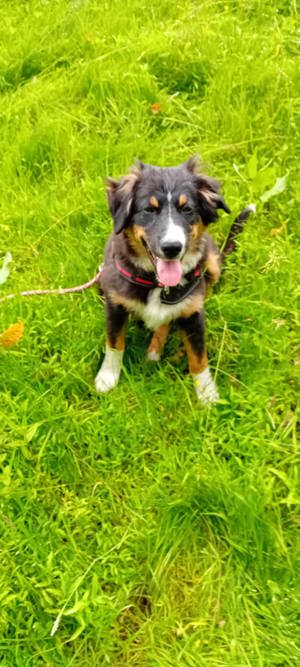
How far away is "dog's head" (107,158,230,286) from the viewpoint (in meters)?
2.36

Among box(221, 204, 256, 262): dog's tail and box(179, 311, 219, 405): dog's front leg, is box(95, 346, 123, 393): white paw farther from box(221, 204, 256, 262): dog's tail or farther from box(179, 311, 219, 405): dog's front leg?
box(221, 204, 256, 262): dog's tail

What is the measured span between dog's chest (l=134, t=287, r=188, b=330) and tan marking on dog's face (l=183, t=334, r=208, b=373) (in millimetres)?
138

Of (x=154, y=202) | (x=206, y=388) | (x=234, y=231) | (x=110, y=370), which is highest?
(x=154, y=202)

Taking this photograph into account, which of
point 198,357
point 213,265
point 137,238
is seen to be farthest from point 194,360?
point 137,238

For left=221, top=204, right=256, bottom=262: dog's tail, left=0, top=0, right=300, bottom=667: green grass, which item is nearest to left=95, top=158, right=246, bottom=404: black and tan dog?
left=0, top=0, right=300, bottom=667: green grass

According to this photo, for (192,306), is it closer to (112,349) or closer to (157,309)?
(157,309)

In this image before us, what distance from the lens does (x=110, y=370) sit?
2738 mm

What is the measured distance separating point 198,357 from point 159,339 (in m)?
0.22

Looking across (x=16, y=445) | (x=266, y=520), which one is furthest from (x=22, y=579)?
(x=266, y=520)

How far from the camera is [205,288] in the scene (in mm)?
2777

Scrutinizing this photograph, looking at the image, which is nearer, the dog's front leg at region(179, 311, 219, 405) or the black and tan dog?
the black and tan dog

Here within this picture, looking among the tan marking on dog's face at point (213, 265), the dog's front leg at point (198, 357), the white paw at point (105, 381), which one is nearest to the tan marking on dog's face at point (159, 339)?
the dog's front leg at point (198, 357)

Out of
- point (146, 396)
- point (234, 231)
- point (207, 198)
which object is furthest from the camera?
point (234, 231)

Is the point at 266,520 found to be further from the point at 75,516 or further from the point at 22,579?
the point at 22,579
